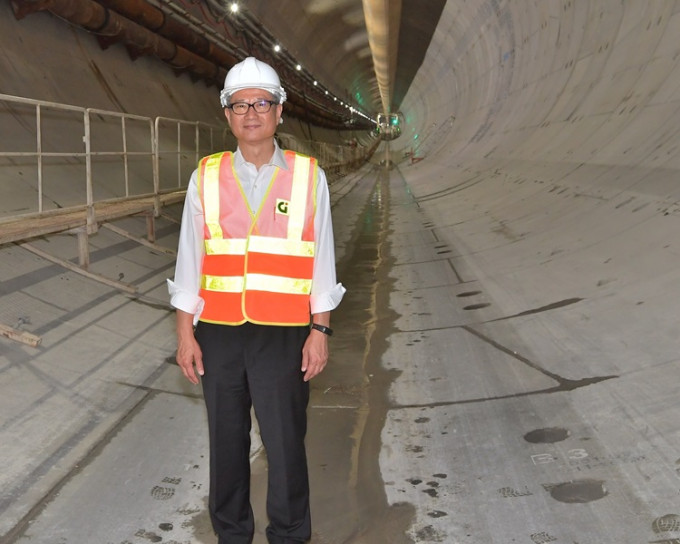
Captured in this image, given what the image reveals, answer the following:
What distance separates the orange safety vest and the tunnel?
0.96 meters

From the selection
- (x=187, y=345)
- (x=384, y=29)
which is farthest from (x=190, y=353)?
(x=384, y=29)

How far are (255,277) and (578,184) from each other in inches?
256

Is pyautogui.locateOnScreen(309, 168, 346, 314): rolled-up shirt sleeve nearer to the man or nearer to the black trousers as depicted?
the man

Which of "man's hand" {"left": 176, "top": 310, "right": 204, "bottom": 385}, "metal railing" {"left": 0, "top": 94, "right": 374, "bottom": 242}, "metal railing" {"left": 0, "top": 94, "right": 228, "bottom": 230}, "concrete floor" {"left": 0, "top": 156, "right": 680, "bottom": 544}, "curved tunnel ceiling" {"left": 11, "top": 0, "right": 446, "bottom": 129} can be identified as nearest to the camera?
"man's hand" {"left": 176, "top": 310, "right": 204, "bottom": 385}

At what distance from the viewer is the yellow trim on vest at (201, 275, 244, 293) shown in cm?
231

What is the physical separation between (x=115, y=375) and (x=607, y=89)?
7836 mm

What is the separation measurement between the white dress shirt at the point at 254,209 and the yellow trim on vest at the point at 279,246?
0.05 metres

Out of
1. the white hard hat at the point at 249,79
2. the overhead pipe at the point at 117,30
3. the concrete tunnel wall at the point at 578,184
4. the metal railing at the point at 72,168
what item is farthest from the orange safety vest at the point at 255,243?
the overhead pipe at the point at 117,30

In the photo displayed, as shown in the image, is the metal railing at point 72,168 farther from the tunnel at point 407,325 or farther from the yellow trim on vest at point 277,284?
the yellow trim on vest at point 277,284

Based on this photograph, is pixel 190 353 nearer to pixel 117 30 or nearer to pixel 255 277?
pixel 255 277

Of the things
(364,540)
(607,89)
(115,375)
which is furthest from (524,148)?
(364,540)

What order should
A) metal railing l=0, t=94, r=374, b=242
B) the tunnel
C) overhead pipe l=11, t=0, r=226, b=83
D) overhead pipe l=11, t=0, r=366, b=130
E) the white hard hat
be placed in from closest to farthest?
the white hard hat, the tunnel, metal railing l=0, t=94, r=374, b=242, overhead pipe l=11, t=0, r=226, b=83, overhead pipe l=11, t=0, r=366, b=130

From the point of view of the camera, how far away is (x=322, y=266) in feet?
7.83

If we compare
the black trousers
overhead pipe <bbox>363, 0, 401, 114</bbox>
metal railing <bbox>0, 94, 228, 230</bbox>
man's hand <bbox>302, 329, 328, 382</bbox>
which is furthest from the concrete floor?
overhead pipe <bbox>363, 0, 401, 114</bbox>
